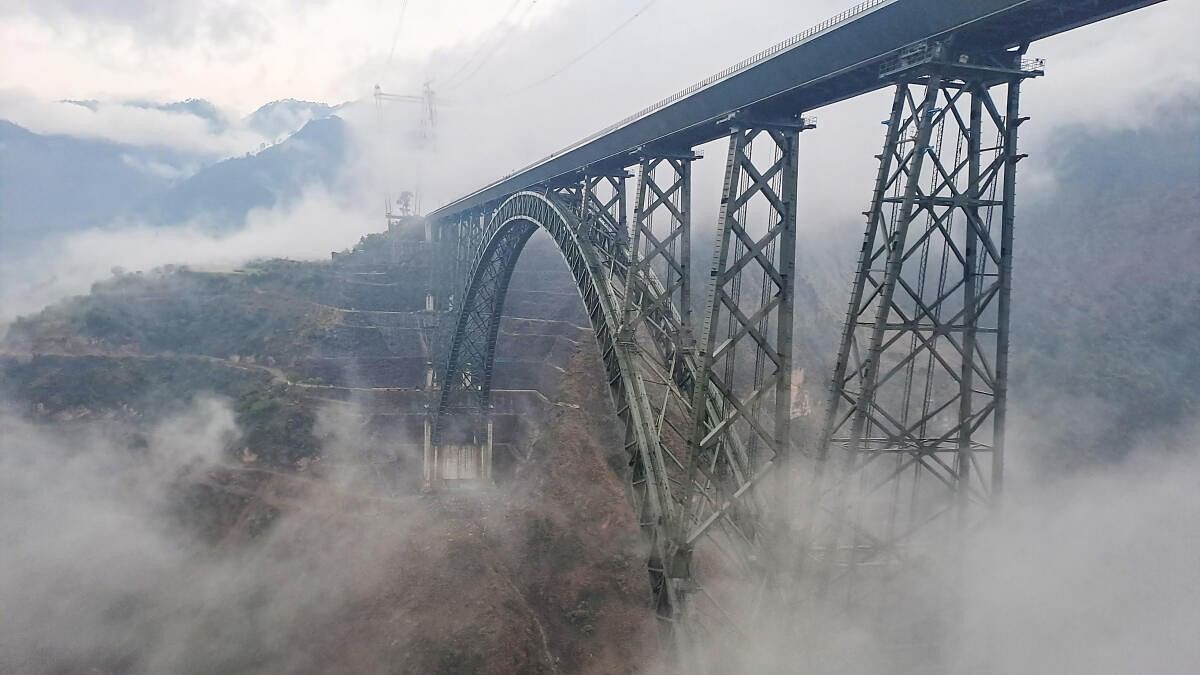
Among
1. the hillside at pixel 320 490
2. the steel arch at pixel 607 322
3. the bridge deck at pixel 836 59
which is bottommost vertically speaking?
the hillside at pixel 320 490

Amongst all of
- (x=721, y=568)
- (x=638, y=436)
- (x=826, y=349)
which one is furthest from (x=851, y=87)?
(x=826, y=349)

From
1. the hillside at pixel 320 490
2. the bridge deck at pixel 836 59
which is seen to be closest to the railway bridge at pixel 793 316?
the bridge deck at pixel 836 59

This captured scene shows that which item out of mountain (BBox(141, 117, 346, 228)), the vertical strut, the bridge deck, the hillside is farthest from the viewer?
mountain (BBox(141, 117, 346, 228))

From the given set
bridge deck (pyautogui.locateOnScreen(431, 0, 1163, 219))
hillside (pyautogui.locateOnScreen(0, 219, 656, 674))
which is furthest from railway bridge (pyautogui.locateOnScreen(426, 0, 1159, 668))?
hillside (pyautogui.locateOnScreen(0, 219, 656, 674))

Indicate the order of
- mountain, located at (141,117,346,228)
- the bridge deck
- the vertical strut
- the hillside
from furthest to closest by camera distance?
1. mountain, located at (141,117,346,228)
2. the hillside
3. the vertical strut
4. the bridge deck

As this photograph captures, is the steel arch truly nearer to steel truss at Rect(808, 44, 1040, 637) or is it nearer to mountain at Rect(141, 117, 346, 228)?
steel truss at Rect(808, 44, 1040, 637)

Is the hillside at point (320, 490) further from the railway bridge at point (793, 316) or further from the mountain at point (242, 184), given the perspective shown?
the mountain at point (242, 184)

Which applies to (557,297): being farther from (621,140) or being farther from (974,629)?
(974,629)

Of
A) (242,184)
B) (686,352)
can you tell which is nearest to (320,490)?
(686,352)

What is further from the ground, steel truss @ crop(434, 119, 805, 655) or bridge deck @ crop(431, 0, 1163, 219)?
bridge deck @ crop(431, 0, 1163, 219)
